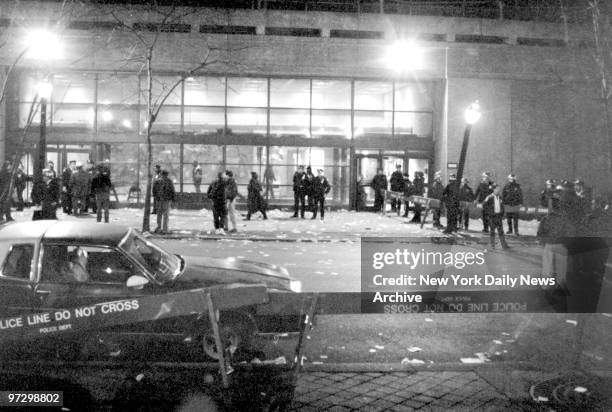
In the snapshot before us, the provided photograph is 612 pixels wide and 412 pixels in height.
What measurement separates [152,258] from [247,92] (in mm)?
22094

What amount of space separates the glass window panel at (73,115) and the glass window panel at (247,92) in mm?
6074

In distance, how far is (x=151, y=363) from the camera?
20.5 ft

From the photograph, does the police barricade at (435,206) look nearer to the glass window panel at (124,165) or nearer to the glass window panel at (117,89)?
the glass window panel at (124,165)

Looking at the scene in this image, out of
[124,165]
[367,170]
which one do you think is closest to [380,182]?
[367,170]

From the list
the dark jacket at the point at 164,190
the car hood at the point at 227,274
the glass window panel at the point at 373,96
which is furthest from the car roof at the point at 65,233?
the glass window panel at the point at 373,96

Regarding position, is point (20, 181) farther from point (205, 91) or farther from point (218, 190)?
point (218, 190)

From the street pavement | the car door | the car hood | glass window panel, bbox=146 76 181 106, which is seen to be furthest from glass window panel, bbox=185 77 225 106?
the car door

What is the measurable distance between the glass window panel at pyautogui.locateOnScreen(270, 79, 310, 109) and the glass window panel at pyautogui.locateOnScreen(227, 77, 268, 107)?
0.36 metres

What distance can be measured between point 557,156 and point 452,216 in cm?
1202

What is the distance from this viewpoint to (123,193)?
27891 millimetres

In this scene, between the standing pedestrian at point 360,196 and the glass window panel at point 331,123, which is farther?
the glass window panel at point 331,123

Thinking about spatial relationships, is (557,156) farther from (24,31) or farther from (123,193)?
(24,31)

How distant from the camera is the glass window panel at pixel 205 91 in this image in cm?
2809

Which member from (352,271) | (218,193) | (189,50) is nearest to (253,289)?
(352,271)
